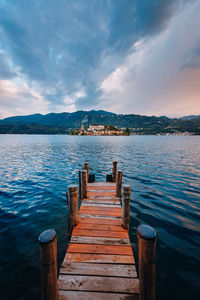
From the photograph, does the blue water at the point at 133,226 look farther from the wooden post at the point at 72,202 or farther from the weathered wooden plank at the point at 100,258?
the weathered wooden plank at the point at 100,258

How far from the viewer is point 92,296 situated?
2859 millimetres

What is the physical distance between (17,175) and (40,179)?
3.39m

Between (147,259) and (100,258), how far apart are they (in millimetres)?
2264

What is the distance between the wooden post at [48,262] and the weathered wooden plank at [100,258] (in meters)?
1.51

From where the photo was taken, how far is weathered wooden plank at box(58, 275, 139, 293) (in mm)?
3002

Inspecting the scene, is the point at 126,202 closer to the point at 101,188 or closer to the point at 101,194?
the point at 101,194

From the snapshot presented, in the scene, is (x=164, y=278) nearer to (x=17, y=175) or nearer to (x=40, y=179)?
(x=40, y=179)

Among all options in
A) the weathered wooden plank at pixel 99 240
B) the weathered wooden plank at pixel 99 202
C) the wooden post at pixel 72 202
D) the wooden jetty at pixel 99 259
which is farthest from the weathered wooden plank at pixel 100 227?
the weathered wooden plank at pixel 99 202

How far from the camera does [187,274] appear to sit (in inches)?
169

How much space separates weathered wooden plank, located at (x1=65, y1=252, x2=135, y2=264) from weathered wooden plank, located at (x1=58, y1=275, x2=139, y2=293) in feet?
1.59

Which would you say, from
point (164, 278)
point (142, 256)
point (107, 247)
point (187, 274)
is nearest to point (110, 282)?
point (107, 247)

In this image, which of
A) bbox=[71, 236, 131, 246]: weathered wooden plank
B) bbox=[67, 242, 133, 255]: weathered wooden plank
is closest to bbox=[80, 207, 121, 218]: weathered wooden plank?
bbox=[71, 236, 131, 246]: weathered wooden plank

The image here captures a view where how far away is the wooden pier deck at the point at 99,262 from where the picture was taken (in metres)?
2.96

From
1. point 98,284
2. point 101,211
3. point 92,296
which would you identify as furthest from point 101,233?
point 92,296
